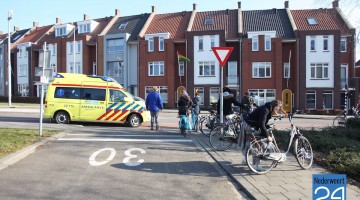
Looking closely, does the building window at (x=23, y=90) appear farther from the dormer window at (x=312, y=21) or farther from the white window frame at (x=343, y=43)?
the white window frame at (x=343, y=43)

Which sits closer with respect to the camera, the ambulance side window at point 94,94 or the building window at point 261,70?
the ambulance side window at point 94,94

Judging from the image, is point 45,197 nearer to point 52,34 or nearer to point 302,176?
point 302,176

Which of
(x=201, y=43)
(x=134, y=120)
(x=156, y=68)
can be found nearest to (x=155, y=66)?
(x=156, y=68)

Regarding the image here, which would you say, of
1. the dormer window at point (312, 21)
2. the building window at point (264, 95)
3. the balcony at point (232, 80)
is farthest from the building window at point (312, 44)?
the balcony at point (232, 80)

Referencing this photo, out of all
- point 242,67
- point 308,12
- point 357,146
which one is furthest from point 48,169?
point 308,12

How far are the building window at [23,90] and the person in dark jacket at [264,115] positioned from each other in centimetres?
5061

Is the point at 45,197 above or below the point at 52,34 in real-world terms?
below

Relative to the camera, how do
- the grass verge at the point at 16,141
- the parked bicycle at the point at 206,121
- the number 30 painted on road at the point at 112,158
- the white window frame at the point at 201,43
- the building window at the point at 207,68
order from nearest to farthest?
the number 30 painted on road at the point at 112,158 → the grass verge at the point at 16,141 → the parked bicycle at the point at 206,121 → the building window at the point at 207,68 → the white window frame at the point at 201,43

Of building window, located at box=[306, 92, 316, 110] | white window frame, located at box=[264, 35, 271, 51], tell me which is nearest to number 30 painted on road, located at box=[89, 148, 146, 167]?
white window frame, located at box=[264, 35, 271, 51]

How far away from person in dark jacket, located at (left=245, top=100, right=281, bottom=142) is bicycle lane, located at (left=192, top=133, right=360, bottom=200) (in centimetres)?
76

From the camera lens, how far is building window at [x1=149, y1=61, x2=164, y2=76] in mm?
41125

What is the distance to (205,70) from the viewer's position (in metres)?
39.4

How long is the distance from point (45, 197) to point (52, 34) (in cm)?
5194

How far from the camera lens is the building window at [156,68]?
1619 inches
